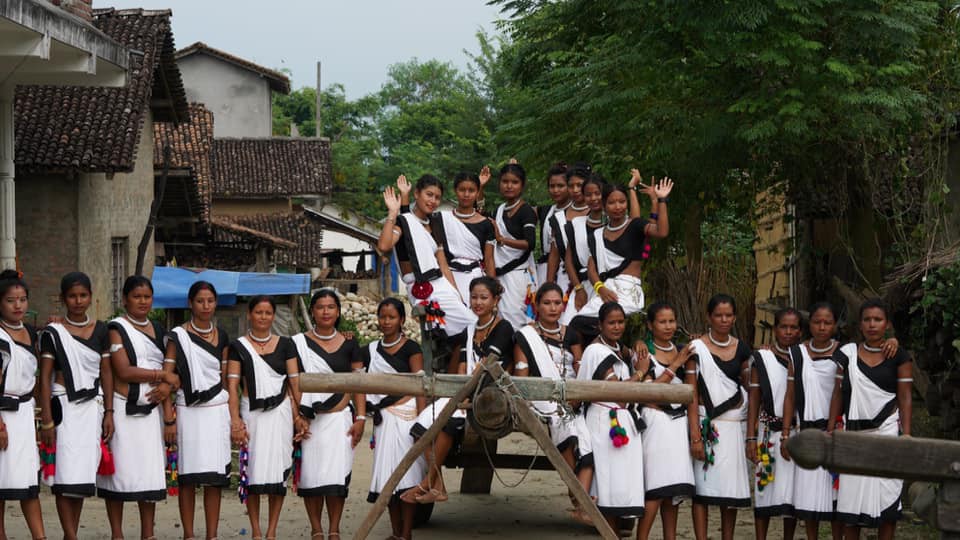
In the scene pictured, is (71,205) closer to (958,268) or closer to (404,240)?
(404,240)

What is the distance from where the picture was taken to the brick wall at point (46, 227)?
16375 millimetres

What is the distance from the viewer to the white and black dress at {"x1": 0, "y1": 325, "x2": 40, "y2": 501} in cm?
744

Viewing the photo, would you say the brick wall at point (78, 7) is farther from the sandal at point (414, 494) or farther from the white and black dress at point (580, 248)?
the sandal at point (414, 494)

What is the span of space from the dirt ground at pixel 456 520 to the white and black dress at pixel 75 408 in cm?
134

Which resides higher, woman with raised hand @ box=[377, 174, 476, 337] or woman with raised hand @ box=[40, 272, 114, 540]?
woman with raised hand @ box=[377, 174, 476, 337]

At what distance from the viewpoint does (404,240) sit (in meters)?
Result: 8.73

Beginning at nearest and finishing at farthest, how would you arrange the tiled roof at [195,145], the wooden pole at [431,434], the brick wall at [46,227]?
1. the wooden pole at [431,434]
2. the brick wall at [46,227]
3. the tiled roof at [195,145]

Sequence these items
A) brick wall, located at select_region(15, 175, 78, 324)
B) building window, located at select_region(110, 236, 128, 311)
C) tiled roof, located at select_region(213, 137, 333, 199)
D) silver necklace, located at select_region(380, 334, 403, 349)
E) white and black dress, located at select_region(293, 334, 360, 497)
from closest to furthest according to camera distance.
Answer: white and black dress, located at select_region(293, 334, 360, 497) < silver necklace, located at select_region(380, 334, 403, 349) < brick wall, located at select_region(15, 175, 78, 324) < building window, located at select_region(110, 236, 128, 311) < tiled roof, located at select_region(213, 137, 333, 199)

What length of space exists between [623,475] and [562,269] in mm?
1955

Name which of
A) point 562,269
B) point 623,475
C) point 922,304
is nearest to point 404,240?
point 562,269

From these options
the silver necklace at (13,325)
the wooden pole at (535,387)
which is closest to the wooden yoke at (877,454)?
the wooden pole at (535,387)

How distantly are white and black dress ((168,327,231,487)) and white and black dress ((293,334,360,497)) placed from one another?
0.49 meters

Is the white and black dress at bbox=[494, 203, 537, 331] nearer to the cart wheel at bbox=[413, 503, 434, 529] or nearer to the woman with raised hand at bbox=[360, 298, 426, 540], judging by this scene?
the woman with raised hand at bbox=[360, 298, 426, 540]

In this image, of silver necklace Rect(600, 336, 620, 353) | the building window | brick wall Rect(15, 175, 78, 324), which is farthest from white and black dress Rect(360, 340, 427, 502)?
the building window
